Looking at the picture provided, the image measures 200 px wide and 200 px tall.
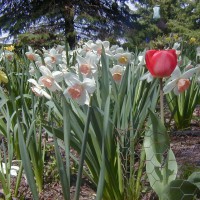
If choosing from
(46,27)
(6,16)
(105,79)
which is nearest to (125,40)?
(46,27)

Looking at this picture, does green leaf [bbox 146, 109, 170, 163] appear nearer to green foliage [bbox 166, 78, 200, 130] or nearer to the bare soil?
the bare soil

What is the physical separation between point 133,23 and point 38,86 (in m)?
12.3

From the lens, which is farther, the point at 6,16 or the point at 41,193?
the point at 6,16

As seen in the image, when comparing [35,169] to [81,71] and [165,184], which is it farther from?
[165,184]

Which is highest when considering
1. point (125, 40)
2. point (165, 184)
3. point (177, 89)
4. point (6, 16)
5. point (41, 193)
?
point (6, 16)

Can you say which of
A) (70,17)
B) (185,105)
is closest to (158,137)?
(185,105)

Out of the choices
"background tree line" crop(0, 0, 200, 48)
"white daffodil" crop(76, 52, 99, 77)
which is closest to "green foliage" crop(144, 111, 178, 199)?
"white daffodil" crop(76, 52, 99, 77)

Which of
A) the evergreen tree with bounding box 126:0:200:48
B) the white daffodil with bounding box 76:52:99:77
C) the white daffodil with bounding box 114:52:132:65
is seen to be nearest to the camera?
the white daffodil with bounding box 76:52:99:77

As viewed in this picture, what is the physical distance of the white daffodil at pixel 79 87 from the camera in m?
0.98

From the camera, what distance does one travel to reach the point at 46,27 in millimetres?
12414

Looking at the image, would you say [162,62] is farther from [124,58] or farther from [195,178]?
[124,58]

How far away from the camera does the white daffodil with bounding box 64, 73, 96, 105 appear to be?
983 millimetres

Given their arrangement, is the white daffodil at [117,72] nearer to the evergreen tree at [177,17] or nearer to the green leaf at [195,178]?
the green leaf at [195,178]

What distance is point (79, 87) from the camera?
99cm
